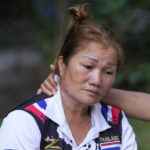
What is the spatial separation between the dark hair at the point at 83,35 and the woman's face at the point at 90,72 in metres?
Answer: 0.04

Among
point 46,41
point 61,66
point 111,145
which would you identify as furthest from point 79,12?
point 46,41

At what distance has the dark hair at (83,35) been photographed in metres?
2.24

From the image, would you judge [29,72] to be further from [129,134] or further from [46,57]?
[129,134]

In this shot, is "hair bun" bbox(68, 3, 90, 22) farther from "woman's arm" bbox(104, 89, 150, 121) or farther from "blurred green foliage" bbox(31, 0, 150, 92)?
"blurred green foliage" bbox(31, 0, 150, 92)

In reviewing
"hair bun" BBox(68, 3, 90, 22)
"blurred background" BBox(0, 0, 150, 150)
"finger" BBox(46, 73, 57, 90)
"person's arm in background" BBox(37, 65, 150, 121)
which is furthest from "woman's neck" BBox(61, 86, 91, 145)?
"blurred background" BBox(0, 0, 150, 150)

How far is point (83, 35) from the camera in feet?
7.45

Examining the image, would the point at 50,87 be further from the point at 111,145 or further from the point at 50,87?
the point at 111,145

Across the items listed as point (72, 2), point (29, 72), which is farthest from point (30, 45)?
point (72, 2)

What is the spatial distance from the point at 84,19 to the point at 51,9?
480 cm

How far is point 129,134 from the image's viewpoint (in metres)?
2.44

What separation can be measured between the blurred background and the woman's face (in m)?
2.21

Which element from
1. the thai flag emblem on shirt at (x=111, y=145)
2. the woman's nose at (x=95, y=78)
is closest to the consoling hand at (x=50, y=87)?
the woman's nose at (x=95, y=78)

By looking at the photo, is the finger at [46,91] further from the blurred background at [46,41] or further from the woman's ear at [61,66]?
the blurred background at [46,41]

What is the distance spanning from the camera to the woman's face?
2189 mm
